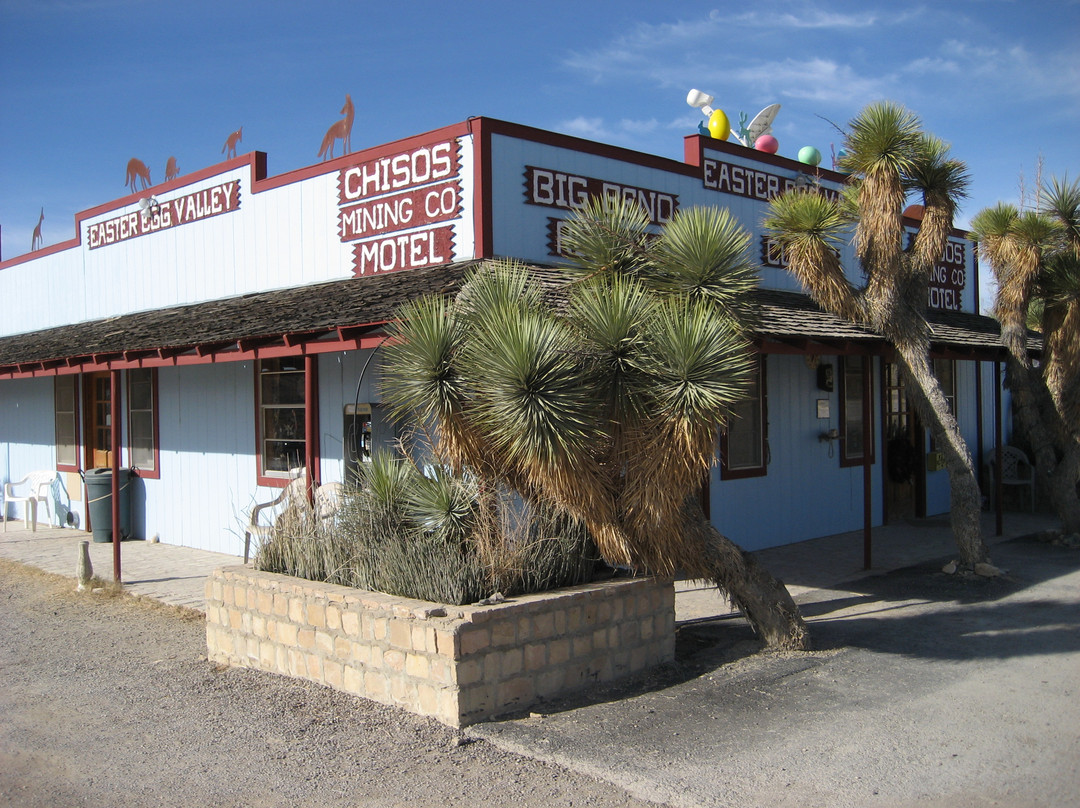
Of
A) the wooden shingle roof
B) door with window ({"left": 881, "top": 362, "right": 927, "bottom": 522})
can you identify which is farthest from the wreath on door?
the wooden shingle roof

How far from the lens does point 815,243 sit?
894 centimetres

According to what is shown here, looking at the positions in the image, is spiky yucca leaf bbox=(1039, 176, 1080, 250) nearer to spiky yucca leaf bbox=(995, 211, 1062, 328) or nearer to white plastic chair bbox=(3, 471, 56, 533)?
spiky yucca leaf bbox=(995, 211, 1062, 328)

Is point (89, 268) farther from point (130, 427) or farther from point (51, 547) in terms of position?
point (51, 547)

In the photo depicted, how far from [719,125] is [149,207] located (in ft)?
27.3

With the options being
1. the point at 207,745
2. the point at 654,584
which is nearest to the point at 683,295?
the point at 654,584

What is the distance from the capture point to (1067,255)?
10.9 m

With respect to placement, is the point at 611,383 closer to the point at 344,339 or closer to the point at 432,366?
the point at 432,366

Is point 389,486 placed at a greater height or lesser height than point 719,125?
lesser

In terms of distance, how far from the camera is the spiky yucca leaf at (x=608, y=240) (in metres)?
6.52

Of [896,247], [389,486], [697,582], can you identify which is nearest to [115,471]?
[389,486]

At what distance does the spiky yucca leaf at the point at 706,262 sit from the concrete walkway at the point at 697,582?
2.95 meters

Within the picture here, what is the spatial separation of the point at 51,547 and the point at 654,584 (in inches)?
366

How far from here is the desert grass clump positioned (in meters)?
5.82

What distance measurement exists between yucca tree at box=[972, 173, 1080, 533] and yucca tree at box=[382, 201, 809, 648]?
20.3 ft
